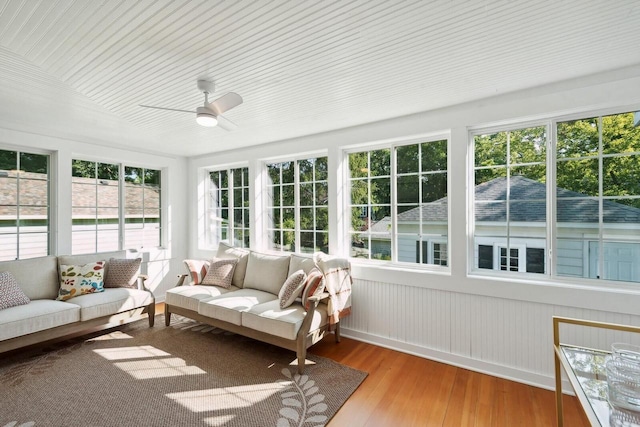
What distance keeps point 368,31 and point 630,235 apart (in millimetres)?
2597

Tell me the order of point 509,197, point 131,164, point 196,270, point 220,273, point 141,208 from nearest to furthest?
point 509,197
point 220,273
point 196,270
point 131,164
point 141,208

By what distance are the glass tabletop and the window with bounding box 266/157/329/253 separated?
2712 millimetres

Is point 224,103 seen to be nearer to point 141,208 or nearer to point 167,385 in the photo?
point 167,385

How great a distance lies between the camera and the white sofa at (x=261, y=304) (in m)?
2.80

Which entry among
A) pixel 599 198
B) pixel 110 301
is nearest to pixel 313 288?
pixel 110 301

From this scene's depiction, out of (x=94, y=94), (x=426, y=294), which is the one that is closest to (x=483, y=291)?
(x=426, y=294)

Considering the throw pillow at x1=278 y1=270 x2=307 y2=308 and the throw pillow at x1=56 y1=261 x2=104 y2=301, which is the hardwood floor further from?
the throw pillow at x1=56 y1=261 x2=104 y2=301

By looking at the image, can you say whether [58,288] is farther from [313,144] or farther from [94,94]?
[313,144]

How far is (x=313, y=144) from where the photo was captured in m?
3.98

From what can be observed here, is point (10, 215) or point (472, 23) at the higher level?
point (472, 23)

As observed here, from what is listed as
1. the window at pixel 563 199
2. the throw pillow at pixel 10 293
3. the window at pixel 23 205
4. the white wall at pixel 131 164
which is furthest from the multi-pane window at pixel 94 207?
the window at pixel 563 199

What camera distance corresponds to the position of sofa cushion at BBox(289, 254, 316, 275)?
136 inches

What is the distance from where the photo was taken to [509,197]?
2.82 metres

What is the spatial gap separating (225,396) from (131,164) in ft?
13.6
